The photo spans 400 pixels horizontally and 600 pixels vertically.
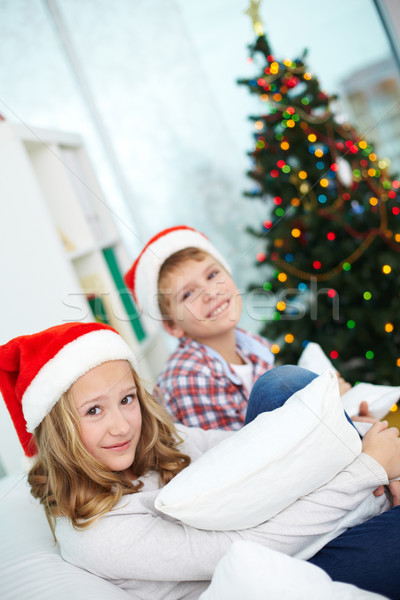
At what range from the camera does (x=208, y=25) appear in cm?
302

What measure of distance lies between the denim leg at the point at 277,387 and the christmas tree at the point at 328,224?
1.28m

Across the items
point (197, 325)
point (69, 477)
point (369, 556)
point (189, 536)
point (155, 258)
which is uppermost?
point (155, 258)

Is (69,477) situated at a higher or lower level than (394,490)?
higher

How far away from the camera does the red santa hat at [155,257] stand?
166cm

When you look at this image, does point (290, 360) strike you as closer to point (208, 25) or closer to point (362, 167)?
point (362, 167)

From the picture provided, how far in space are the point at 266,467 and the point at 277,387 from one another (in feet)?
0.75

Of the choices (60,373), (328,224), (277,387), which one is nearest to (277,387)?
(277,387)

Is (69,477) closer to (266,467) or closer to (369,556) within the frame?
(266,467)

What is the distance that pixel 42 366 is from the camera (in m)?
1.08

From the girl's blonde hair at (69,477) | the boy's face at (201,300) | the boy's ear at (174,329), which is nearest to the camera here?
the girl's blonde hair at (69,477)

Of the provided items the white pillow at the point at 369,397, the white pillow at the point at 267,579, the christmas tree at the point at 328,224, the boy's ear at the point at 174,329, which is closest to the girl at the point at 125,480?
Answer: the white pillow at the point at 267,579

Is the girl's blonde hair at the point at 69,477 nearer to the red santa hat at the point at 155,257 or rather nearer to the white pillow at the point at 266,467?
the white pillow at the point at 266,467

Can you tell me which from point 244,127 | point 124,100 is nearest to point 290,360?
point 244,127

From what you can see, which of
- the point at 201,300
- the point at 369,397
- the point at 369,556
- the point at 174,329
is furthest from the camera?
the point at 174,329
